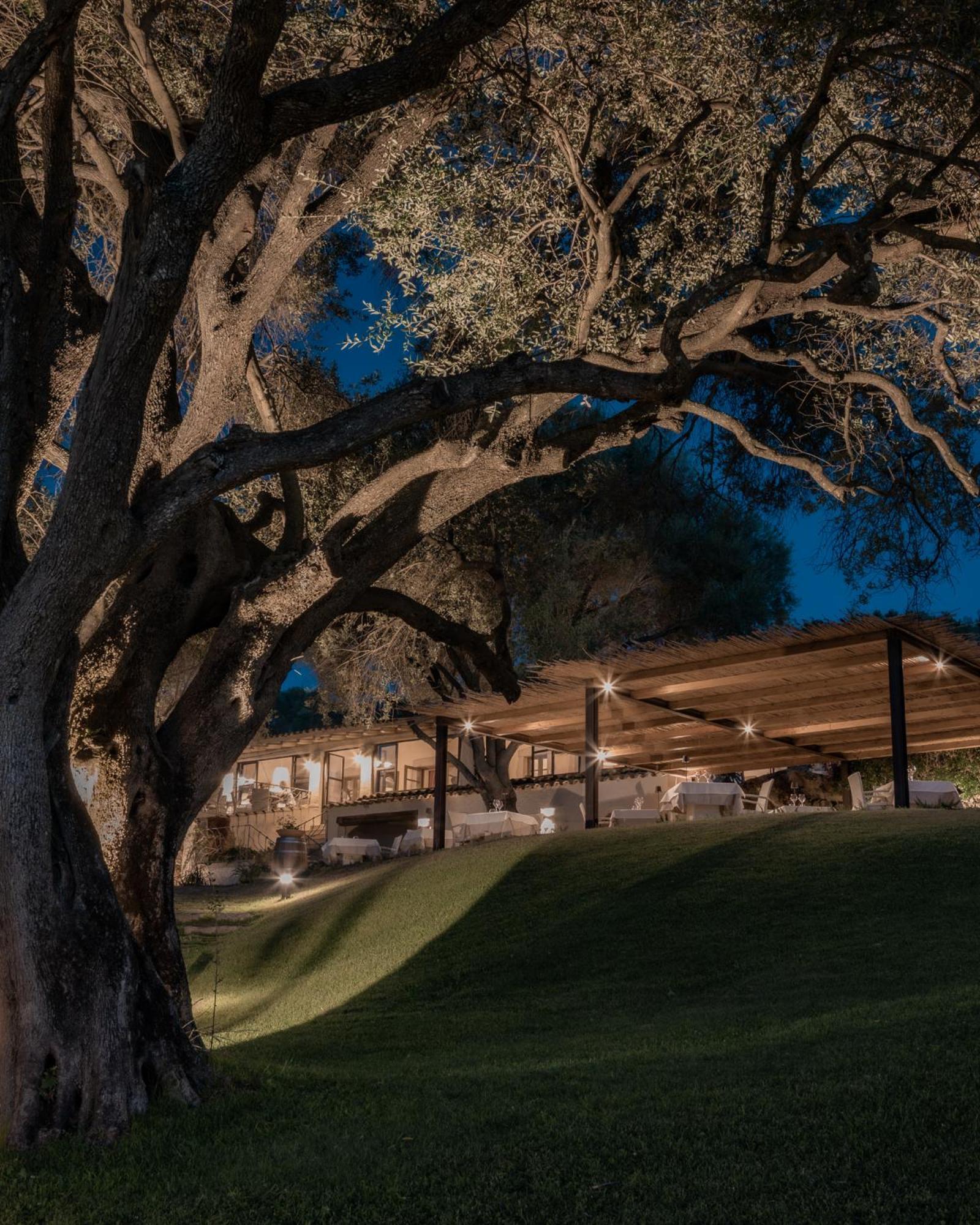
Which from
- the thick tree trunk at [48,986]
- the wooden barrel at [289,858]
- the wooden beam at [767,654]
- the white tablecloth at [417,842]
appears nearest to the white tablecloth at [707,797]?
the wooden beam at [767,654]

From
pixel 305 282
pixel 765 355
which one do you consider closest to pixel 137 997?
pixel 765 355

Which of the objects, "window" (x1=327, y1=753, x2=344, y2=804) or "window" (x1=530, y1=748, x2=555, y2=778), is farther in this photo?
"window" (x1=327, y1=753, x2=344, y2=804)

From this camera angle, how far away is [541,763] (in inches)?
1321

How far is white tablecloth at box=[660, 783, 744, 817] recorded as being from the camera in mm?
20953

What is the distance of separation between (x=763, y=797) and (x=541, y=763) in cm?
1105

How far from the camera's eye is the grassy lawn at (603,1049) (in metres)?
5.05

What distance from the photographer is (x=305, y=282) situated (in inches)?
524

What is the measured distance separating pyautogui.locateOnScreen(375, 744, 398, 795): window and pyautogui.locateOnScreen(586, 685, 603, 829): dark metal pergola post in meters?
16.2

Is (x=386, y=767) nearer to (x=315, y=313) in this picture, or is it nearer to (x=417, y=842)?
(x=417, y=842)

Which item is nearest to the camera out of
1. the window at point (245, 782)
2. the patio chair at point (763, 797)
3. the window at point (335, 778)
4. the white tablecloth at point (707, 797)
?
the white tablecloth at point (707, 797)

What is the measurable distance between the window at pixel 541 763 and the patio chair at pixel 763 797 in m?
7.40

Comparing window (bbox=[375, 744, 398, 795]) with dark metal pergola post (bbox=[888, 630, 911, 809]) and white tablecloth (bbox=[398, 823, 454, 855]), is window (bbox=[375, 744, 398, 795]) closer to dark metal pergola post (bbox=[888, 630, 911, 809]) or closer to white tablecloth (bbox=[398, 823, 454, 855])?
white tablecloth (bbox=[398, 823, 454, 855])

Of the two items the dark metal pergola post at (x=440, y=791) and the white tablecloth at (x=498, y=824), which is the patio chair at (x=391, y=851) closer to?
the white tablecloth at (x=498, y=824)

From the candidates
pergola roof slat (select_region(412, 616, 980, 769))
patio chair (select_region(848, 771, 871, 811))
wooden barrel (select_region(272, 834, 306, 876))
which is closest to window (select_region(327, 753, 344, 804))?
wooden barrel (select_region(272, 834, 306, 876))
